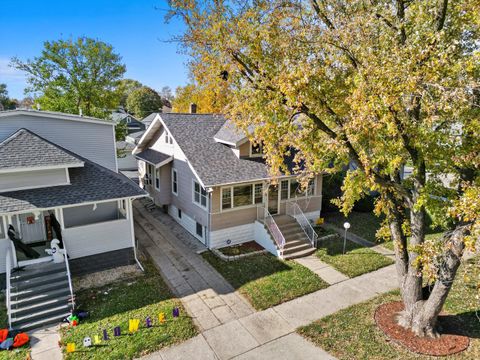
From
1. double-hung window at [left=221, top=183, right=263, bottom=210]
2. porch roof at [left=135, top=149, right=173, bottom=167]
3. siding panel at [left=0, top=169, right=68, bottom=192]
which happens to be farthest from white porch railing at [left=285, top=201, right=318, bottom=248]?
siding panel at [left=0, top=169, right=68, bottom=192]

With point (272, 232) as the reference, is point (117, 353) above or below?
below

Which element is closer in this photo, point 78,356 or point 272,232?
point 78,356

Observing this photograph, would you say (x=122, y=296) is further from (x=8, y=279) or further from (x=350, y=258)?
(x=350, y=258)

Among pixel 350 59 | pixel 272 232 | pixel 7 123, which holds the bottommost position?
pixel 272 232

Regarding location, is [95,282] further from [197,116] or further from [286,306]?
[197,116]

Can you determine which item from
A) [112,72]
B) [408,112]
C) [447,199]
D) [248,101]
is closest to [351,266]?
[447,199]

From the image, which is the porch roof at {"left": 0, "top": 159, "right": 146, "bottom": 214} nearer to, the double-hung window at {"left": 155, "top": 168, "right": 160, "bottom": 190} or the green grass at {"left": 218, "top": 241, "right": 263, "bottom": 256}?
the green grass at {"left": 218, "top": 241, "right": 263, "bottom": 256}

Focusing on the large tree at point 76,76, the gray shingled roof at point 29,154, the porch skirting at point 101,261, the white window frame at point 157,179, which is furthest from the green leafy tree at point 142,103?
the porch skirting at point 101,261

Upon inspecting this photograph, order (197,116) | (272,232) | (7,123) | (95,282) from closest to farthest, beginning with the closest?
(95,282), (7,123), (272,232), (197,116)
